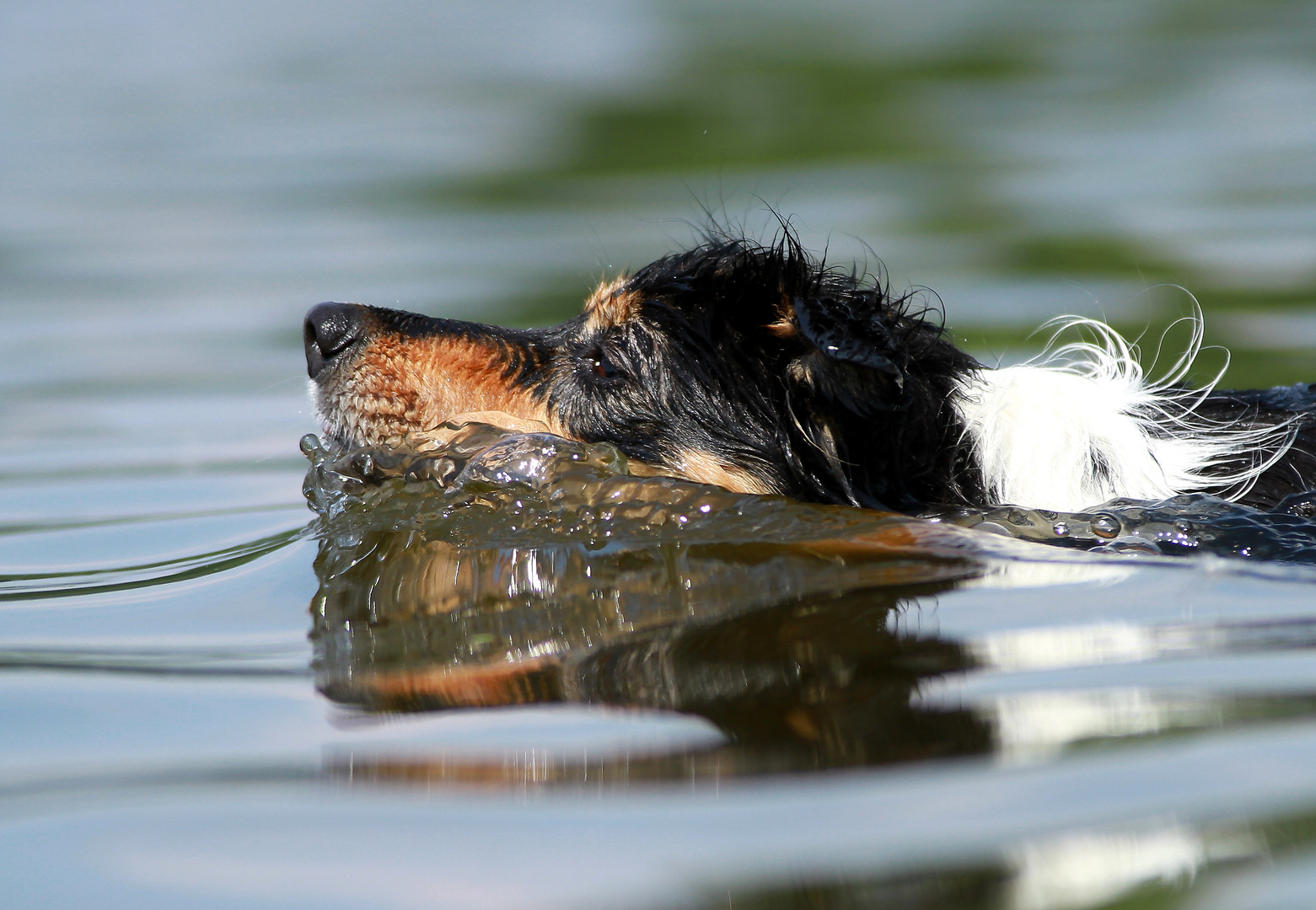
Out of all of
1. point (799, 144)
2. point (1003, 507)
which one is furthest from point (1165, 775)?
point (799, 144)

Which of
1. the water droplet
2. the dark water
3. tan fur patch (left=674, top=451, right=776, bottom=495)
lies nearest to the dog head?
tan fur patch (left=674, top=451, right=776, bottom=495)

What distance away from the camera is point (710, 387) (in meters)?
5.29

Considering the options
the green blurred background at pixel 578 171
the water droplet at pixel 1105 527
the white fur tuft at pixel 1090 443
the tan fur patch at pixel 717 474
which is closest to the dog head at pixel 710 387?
the tan fur patch at pixel 717 474

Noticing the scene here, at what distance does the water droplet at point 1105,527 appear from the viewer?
196 inches

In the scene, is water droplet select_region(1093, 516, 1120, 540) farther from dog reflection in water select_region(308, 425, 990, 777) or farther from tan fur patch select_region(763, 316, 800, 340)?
tan fur patch select_region(763, 316, 800, 340)

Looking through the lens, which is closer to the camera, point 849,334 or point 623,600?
point 623,600

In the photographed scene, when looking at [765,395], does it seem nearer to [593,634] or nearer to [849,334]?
[849,334]

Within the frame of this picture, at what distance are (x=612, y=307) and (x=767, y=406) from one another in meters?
0.76

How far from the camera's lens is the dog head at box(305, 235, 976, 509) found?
525 centimetres

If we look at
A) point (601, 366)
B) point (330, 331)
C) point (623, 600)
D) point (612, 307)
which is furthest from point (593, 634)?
point (330, 331)

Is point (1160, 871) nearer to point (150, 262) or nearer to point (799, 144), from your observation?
point (150, 262)

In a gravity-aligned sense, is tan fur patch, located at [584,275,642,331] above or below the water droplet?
above

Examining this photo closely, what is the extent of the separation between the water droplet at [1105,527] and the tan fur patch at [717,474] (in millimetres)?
1161

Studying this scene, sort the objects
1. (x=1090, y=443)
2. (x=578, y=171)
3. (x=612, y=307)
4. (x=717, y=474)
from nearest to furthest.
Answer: (x=717, y=474) < (x=1090, y=443) < (x=612, y=307) < (x=578, y=171)
